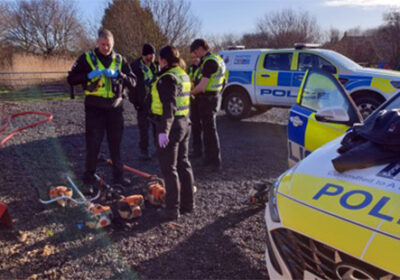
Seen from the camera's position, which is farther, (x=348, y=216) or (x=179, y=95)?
(x=179, y=95)

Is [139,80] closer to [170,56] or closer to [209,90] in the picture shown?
[209,90]

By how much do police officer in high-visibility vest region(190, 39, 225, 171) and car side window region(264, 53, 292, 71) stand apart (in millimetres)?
3863

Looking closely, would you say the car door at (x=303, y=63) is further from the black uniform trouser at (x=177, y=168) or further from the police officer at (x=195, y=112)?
the black uniform trouser at (x=177, y=168)

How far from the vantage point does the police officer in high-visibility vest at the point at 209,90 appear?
4895 millimetres

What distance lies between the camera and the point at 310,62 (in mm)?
8258

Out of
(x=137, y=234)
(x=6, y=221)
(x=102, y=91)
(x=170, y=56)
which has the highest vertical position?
(x=170, y=56)

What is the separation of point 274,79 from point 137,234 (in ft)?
20.7

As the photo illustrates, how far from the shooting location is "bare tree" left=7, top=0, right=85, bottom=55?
1031 inches

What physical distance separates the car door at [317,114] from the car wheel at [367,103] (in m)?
3.98

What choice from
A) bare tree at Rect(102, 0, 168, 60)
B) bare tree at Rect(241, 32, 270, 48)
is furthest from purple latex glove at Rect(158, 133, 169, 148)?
bare tree at Rect(241, 32, 270, 48)

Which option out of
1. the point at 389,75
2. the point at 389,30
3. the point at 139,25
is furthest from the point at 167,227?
the point at 389,30

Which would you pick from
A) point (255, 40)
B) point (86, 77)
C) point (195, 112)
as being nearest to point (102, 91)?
point (86, 77)

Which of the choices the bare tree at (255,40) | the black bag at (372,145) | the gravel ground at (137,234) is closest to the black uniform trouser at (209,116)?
the gravel ground at (137,234)

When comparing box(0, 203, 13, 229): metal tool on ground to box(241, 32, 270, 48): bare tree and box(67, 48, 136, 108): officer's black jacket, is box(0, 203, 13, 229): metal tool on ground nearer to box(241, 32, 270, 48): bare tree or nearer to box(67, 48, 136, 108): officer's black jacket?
box(67, 48, 136, 108): officer's black jacket
